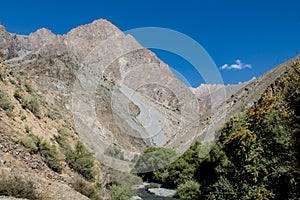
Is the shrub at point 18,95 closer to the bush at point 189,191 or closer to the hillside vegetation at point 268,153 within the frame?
the hillside vegetation at point 268,153

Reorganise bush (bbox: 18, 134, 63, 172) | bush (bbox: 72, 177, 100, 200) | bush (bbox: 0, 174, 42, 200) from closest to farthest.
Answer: bush (bbox: 0, 174, 42, 200)
bush (bbox: 72, 177, 100, 200)
bush (bbox: 18, 134, 63, 172)

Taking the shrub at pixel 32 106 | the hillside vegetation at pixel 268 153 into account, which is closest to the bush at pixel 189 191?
the shrub at pixel 32 106

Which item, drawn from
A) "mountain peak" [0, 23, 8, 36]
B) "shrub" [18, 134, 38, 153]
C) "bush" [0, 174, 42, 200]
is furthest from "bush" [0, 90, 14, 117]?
"mountain peak" [0, 23, 8, 36]

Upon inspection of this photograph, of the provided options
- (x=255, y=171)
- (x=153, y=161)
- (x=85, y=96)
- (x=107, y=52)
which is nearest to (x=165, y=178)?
(x=153, y=161)

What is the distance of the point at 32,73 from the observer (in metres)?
59.3

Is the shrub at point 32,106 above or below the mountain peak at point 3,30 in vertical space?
below

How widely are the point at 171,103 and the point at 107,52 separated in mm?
54052

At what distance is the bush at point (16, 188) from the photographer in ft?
34.6

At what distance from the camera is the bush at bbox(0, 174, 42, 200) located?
415 inches

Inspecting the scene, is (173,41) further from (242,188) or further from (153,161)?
(153,161)

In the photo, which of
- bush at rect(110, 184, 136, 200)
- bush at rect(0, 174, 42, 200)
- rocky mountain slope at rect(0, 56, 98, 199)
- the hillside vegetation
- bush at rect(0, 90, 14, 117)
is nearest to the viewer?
bush at rect(0, 174, 42, 200)

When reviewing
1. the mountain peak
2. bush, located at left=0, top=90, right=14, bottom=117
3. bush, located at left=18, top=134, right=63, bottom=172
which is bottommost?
bush, located at left=18, top=134, right=63, bottom=172

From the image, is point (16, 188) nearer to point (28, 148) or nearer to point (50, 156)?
point (28, 148)

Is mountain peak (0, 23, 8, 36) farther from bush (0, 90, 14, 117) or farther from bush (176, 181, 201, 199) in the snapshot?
bush (0, 90, 14, 117)
